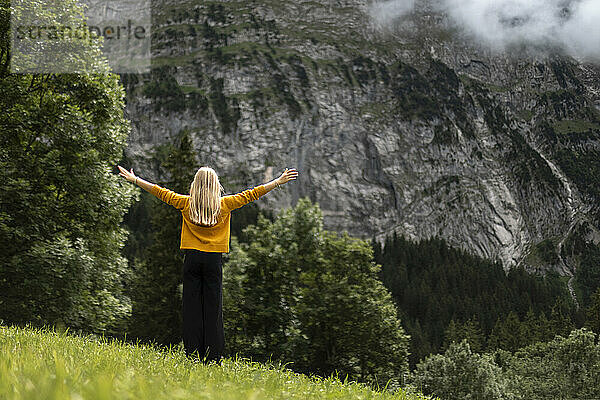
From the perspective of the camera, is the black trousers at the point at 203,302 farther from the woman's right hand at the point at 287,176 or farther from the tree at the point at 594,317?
the tree at the point at 594,317

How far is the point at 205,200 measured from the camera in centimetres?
806

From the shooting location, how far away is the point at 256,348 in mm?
30547

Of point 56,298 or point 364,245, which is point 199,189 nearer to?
point 56,298

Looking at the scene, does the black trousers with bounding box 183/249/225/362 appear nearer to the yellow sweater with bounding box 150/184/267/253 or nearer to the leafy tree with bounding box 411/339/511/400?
the yellow sweater with bounding box 150/184/267/253

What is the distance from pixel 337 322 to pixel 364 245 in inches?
219

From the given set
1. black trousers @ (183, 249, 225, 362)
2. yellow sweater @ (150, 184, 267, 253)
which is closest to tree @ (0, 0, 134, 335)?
yellow sweater @ (150, 184, 267, 253)

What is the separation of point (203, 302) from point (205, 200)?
159 cm

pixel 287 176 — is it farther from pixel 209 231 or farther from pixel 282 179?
pixel 209 231

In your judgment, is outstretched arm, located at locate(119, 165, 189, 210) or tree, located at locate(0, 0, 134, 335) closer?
outstretched arm, located at locate(119, 165, 189, 210)

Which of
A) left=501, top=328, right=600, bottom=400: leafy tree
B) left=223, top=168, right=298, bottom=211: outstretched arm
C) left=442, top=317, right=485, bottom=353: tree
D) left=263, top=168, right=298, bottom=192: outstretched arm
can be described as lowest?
left=442, top=317, right=485, bottom=353: tree

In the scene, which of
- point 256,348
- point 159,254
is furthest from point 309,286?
point 159,254

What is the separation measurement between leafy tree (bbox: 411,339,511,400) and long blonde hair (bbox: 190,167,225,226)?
45.8m

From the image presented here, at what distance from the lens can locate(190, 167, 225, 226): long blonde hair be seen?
8.06 metres

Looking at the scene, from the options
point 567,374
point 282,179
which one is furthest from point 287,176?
point 567,374
